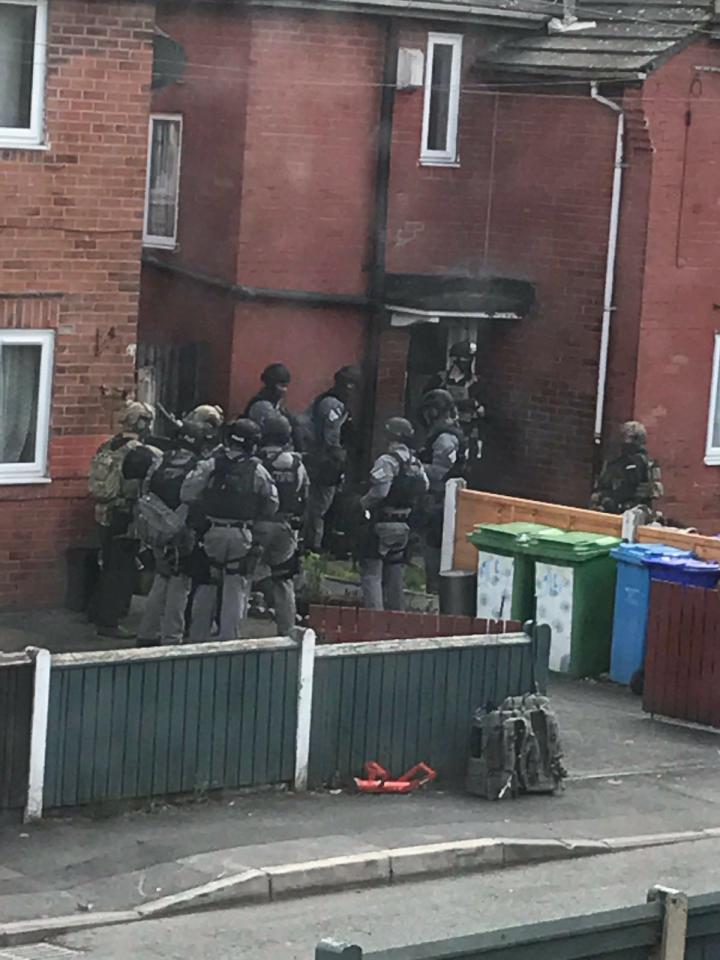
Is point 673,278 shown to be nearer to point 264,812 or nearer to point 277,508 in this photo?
point 277,508

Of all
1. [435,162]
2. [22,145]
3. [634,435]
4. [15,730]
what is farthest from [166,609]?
[435,162]

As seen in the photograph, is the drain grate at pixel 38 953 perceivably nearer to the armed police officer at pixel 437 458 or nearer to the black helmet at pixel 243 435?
the black helmet at pixel 243 435

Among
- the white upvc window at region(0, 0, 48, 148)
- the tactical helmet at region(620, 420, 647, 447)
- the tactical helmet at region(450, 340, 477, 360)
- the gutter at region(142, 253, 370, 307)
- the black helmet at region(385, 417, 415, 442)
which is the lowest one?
the tactical helmet at region(620, 420, 647, 447)

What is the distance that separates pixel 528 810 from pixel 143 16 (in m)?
7.99

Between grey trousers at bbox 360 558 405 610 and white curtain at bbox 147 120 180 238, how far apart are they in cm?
573

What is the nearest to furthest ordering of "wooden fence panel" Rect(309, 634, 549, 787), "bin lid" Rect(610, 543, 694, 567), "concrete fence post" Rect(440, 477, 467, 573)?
"wooden fence panel" Rect(309, 634, 549, 787) → "bin lid" Rect(610, 543, 694, 567) → "concrete fence post" Rect(440, 477, 467, 573)

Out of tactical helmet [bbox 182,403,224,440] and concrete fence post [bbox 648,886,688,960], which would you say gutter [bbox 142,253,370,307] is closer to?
tactical helmet [bbox 182,403,224,440]

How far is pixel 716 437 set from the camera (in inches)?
923

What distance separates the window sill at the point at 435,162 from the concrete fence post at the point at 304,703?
33.8 ft

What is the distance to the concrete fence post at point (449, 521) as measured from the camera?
18938 millimetres

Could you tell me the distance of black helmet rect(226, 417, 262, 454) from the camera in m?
15.7

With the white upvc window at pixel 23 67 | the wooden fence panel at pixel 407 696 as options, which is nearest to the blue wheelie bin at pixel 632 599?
the wooden fence panel at pixel 407 696

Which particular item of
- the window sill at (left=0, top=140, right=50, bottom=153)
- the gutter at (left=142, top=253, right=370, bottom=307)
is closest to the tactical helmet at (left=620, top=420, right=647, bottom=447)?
the gutter at (left=142, top=253, right=370, bottom=307)

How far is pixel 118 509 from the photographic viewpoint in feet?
57.3
